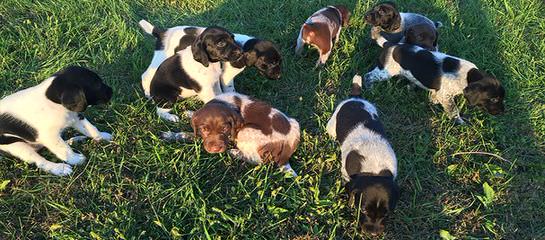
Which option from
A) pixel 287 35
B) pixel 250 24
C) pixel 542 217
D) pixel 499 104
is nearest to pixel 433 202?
pixel 542 217

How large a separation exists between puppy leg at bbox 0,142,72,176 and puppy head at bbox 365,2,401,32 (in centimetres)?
456

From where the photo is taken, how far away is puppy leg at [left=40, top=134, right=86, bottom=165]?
466 cm

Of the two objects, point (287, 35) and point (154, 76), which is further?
point (287, 35)

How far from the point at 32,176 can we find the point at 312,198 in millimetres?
2990

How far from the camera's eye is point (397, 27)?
22.3ft

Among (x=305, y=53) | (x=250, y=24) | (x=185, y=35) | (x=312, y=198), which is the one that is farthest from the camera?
(x=250, y=24)

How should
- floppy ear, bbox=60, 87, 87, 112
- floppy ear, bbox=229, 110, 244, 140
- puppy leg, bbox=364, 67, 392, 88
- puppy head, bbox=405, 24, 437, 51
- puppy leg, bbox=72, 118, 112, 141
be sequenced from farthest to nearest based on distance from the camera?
puppy head, bbox=405, 24, 437, 51 < puppy leg, bbox=364, 67, 392, 88 < puppy leg, bbox=72, 118, 112, 141 < floppy ear, bbox=229, 110, 244, 140 < floppy ear, bbox=60, 87, 87, 112

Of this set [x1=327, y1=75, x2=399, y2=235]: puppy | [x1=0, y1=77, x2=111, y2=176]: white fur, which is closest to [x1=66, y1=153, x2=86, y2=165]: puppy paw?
[x1=0, y1=77, x2=111, y2=176]: white fur

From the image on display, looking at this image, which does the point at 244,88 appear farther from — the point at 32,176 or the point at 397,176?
the point at 32,176

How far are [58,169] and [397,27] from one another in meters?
5.02

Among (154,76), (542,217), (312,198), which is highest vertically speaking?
(154,76)

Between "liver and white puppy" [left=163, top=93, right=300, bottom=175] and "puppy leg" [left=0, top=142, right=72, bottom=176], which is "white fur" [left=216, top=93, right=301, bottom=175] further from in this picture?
"puppy leg" [left=0, top=142, right=72, bottom=176]

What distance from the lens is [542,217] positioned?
4.80 meters

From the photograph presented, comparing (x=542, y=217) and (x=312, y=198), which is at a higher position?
(x=312, y=198)
